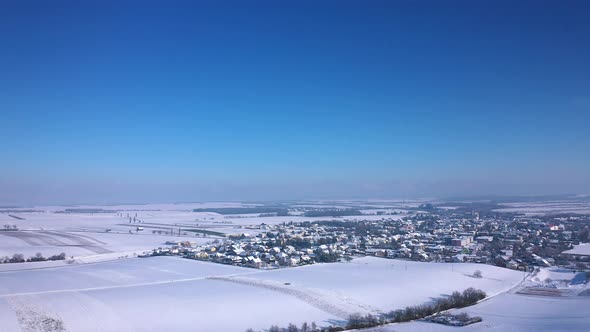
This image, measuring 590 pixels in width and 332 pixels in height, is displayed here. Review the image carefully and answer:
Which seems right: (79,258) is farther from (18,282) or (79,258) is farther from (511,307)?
(511,307)

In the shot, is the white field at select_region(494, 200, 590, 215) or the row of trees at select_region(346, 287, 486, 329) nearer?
the row of trees at select_region(346, 287, 486, 329)

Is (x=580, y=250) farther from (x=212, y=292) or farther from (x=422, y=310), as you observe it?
(x=212, y=292)

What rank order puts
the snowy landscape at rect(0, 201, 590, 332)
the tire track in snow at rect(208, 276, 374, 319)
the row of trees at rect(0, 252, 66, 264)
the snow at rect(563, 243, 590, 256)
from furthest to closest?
the snow at rect(563, 243, 590, 256), the row of trees at rect(0, 252, 66, 264), the tire track in snow at rect(208, 276, 374, 319), the snowy landscape at rect(0, 201, 590, 332)

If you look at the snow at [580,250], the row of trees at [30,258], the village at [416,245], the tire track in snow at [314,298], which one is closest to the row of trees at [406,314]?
the tire track in snow at [314,298]

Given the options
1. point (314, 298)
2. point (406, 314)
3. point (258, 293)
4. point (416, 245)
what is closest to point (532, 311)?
point (406, 314)

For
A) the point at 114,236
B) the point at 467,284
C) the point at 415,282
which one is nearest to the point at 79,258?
the point at 114,236

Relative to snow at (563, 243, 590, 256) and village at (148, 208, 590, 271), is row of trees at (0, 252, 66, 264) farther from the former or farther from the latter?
snow at (563, 243, 590, 256)

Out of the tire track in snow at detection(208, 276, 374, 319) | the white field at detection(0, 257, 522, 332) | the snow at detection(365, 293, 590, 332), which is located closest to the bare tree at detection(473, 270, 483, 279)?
the white field at detection(0, 257, 522, 332)
